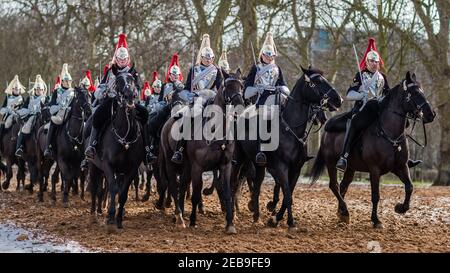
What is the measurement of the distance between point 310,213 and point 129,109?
4910 millimetres

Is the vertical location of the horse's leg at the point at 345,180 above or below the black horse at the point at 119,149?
below

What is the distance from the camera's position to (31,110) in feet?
63.0

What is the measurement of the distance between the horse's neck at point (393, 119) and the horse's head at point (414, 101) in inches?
5.8

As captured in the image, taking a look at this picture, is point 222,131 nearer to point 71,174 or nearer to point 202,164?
point 202,164

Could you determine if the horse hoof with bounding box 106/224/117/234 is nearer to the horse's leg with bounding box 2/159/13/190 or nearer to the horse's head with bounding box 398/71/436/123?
the horse's head with bounding box 398/71/436/123

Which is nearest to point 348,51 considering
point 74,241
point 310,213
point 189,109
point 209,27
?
point 209,27

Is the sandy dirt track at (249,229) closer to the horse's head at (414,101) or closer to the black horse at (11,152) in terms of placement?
the horse's head at (414,101)

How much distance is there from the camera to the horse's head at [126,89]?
1114 centimetres

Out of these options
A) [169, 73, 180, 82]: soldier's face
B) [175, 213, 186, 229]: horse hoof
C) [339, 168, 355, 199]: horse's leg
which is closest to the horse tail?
[339, 168, 355, 199]: horse's leg

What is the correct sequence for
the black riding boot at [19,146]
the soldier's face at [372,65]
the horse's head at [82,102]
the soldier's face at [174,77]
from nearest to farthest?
the soldier's face at [372,65] < the horse's head at [82,102] < the soldier's face at [174,77] < the black riding boot at [19,146]

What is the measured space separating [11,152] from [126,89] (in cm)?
1091

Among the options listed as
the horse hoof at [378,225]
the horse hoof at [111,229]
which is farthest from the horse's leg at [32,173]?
the horse hoof at [378,225]

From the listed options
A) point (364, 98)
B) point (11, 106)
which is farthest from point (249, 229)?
point (11, 106)

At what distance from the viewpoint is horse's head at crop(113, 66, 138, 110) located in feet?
36.6
